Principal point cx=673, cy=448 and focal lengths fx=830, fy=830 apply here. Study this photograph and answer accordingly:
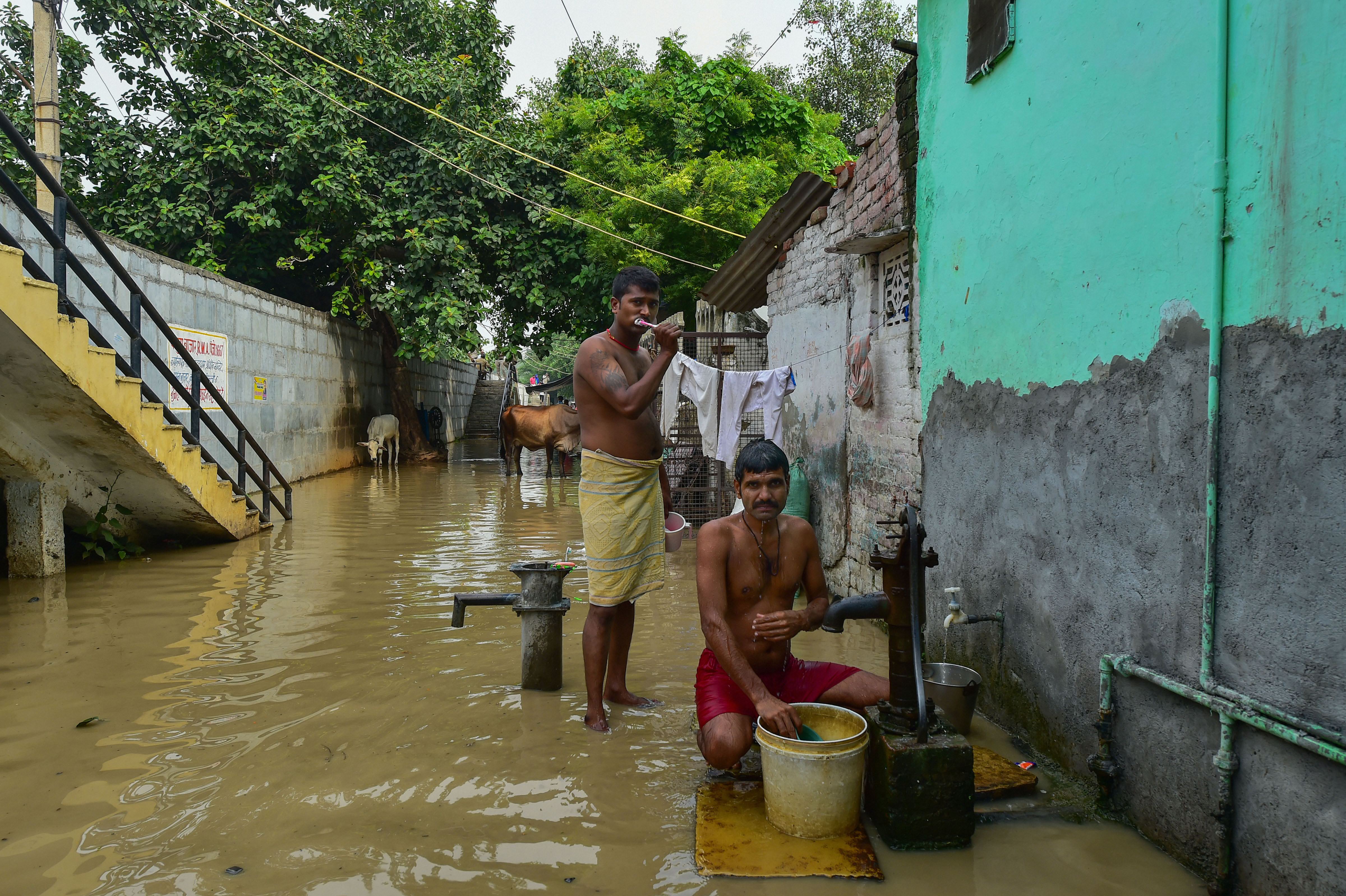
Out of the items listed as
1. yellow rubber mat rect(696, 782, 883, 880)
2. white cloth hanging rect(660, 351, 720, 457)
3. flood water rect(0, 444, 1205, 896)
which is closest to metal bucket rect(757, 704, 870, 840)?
yellow rubber mat rect(696, 782, 883, 880)

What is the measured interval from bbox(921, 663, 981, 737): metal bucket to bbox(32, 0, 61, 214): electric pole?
34.6 feet

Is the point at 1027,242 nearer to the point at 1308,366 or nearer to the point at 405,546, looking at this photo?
the point at 1308,366

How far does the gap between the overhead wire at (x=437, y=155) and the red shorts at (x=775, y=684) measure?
10789mm

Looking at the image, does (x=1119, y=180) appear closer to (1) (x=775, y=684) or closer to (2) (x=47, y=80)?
(1) (x=775, y=684)

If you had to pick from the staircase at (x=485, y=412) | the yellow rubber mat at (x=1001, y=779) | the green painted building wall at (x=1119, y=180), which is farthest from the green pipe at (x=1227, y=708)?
the staircase at (x=485, y=412)

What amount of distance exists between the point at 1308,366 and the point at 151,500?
784 centimetres

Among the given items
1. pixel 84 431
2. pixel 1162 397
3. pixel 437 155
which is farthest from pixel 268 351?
pixel 1162 397

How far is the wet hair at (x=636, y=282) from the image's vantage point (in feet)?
11.8

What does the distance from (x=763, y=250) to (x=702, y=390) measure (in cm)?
156

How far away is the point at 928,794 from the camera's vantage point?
→ 2471 mm

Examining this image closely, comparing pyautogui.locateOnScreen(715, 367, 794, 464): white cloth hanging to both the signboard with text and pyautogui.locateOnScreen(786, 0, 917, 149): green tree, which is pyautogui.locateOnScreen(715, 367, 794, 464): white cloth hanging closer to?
the signboard with text

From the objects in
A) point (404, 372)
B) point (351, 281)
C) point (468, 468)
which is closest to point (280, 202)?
point (351, 281)

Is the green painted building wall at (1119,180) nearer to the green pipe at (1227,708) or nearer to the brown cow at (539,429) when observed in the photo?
the green pipe at (1227,708)

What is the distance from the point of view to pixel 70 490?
643 cm
